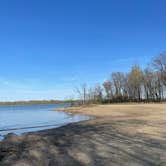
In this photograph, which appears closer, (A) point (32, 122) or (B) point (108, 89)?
(A) point (32, 122)

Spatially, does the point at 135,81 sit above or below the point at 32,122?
above

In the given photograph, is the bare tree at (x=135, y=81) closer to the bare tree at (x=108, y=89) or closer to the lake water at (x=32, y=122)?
the bare tree at (x=108, y=89)

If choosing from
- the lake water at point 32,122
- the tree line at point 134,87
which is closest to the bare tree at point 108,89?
the tree line at point 134,87

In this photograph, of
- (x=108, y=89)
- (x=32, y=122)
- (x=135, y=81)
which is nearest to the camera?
(x=32, y=122)

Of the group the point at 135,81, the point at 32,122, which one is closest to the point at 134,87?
the point at 135,81

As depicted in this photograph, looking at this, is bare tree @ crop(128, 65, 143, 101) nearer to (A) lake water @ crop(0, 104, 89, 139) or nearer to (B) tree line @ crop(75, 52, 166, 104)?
(B) tree line @ crop(75, 52, 166, 104)

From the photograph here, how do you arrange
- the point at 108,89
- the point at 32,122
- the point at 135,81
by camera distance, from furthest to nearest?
the point at 108,89 < the point at 135,81 < the point at 32,122

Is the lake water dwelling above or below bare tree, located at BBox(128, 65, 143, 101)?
below

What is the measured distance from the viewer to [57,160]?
658cm

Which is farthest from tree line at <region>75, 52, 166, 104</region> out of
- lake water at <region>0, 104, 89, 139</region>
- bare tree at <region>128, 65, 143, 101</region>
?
lake water at <region>0, 104, 89, 139</region>

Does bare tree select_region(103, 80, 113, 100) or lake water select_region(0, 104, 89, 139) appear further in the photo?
bare tree select_region(103, 80, 113, 100)

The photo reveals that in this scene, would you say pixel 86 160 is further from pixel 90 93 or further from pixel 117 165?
pixel 90 93

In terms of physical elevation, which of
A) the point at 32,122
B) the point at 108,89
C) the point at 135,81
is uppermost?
the point at 135,81

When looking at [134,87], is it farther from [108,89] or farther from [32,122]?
[32,122]
